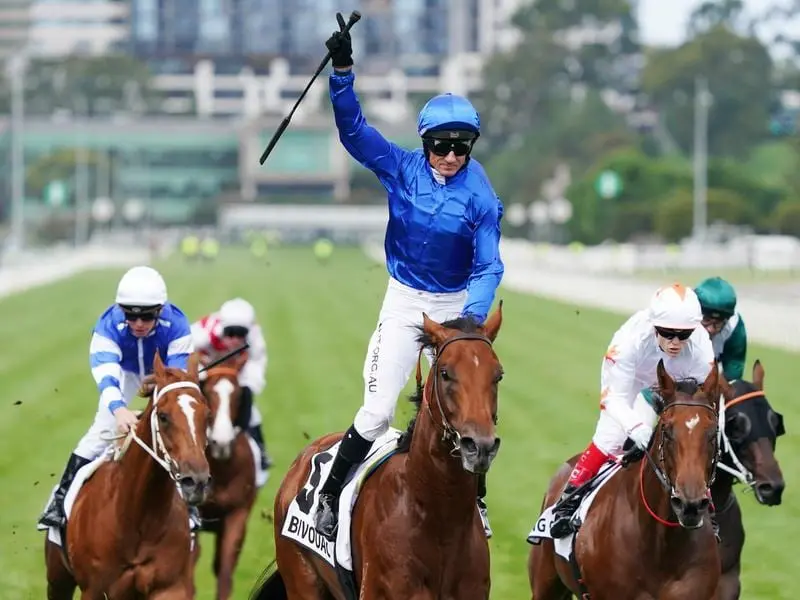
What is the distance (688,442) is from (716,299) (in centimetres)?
168

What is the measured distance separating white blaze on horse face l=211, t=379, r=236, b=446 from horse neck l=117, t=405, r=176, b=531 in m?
2.08

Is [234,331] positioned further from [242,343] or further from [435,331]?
[435,331]

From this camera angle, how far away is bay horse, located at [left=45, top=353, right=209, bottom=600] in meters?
7.30

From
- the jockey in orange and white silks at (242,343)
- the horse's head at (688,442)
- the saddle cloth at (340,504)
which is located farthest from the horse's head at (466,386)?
the jockey in orange and white silks at (242,343)

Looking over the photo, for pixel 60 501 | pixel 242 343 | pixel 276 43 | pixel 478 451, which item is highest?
pixel 276 43

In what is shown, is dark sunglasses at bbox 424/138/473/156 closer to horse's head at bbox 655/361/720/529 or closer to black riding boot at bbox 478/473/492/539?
horse's head at bbox 655/361/720/529

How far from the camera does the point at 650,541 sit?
6.83 metres

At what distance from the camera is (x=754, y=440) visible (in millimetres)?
7516

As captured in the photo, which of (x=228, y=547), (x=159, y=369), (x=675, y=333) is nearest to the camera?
(x=675, y=333)

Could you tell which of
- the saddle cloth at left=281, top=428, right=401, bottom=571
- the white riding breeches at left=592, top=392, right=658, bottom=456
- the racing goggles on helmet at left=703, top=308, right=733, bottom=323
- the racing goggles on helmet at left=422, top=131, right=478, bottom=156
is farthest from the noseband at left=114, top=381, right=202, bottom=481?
the racing goggles on helmet at left=703, top=308, right=733, bottom=323

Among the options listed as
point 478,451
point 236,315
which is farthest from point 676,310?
point 236,315

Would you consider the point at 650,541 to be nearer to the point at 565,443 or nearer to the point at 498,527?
the point at 498,527

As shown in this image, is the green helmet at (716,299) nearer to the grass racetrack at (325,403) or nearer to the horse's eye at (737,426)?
the horse's eye at (737,426)

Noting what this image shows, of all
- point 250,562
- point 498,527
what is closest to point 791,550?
point 498,527
